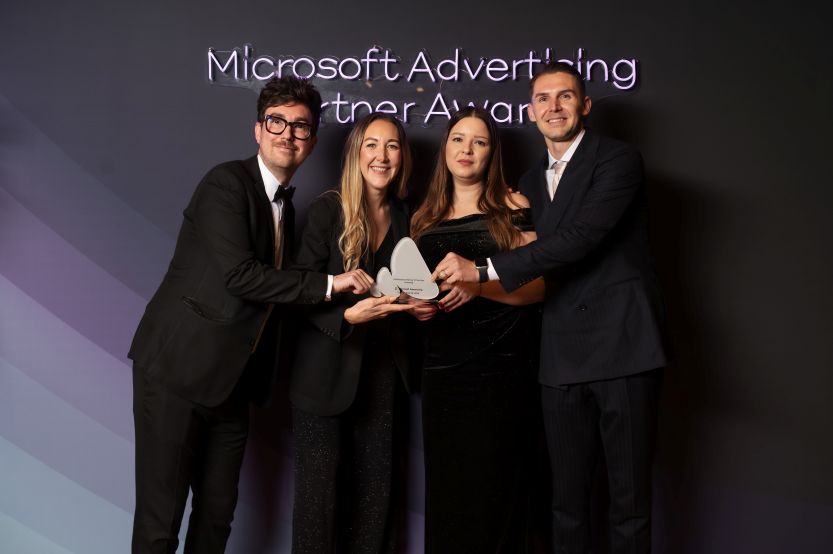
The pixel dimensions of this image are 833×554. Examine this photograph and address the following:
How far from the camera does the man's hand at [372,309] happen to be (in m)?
2.33

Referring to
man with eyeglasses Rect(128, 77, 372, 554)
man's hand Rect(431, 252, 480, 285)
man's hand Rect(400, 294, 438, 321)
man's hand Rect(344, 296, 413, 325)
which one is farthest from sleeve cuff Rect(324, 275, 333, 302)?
man's hand Rect(431, 252, 480, 285)

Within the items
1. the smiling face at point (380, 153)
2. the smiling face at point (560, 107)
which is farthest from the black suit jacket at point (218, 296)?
the smiling face at point (560, 107)

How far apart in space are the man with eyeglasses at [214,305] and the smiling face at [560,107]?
2.71ft

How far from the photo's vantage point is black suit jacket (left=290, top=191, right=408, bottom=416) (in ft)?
7.92

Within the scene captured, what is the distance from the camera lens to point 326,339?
244cm

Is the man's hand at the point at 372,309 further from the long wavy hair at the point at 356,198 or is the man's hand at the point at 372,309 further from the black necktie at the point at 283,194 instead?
the black necktie at the point at 283,194

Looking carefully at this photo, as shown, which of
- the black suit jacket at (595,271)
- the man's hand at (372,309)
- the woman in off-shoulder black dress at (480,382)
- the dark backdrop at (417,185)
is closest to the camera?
the black suit jacket at (595,271)

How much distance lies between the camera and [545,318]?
2387mm

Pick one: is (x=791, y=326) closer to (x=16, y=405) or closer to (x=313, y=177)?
(x=313, y=177)

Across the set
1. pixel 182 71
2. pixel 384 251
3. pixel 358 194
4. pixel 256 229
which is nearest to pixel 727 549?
pixel 384 251

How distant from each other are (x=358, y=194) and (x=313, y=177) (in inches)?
21.8

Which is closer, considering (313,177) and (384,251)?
(384,251)

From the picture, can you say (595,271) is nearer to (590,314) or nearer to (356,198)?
(590,314)

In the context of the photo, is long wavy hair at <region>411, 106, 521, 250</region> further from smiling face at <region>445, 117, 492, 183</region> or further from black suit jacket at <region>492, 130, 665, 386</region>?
black suit jacket at <region>492, 130, 665, 386</region>
